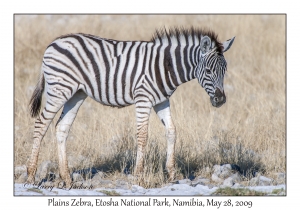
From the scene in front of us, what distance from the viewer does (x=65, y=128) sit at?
8.63m

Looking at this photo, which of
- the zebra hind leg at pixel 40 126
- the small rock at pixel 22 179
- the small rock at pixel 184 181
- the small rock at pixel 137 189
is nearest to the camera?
the small rock at pixel 137 189

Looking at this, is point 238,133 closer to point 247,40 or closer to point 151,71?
point 151,71

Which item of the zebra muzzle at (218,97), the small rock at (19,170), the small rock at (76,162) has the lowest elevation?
the small rock at (19,170)

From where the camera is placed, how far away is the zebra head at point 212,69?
8.06 m

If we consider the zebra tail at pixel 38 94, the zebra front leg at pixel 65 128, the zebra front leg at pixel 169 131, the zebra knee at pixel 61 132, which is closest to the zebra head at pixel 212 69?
the zebra front leg at pixel 169 131

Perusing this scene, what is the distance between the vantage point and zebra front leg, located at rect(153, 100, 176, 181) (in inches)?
339

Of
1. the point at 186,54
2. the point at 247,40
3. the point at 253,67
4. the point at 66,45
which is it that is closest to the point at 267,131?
the point at 186,54

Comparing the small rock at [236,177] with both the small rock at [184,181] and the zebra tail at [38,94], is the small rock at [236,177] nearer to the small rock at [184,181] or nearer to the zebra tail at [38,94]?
the small rock at [184,181]

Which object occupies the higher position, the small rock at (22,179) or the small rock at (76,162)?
the small rock at (76,162)

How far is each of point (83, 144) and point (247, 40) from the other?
9806 millimetres

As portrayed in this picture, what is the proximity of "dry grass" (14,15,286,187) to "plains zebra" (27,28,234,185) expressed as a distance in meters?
1.05

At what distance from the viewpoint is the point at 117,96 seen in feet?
27.4

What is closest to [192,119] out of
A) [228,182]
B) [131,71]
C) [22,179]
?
[228,182]

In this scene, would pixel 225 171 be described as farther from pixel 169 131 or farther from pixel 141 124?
pixel 141 124
